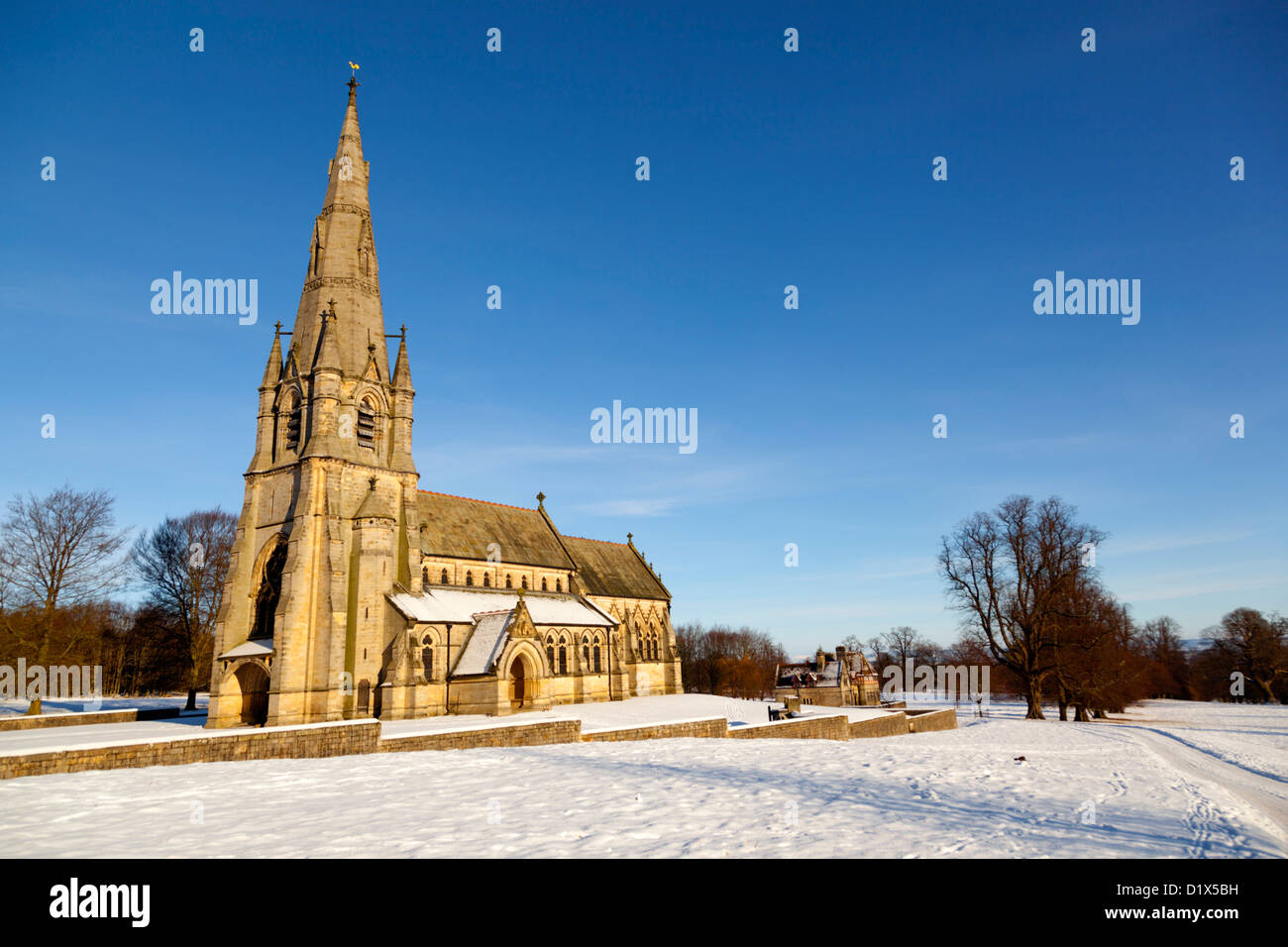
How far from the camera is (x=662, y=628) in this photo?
57844mm

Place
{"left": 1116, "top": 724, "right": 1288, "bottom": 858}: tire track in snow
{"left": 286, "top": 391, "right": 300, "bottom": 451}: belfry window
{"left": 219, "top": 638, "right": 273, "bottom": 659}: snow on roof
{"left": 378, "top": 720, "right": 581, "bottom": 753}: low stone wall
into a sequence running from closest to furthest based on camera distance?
{"left": 1116, "top": 724, "right": 1288, "bottom": 858}: tire track in snow → {"left": 378, "top": 720, "right": 581, "bottom": 753}: low stone wall → {"left": 219, "top": 638, "right": 273, "bottom": 659}: snow on roof → {"left": 286, "top": 391, "right": 300, "bottom": 451}: belfry window

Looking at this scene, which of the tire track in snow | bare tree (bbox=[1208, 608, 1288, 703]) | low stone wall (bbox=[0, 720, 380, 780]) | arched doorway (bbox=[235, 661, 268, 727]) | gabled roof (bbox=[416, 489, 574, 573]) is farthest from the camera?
bare tree (bbox=[1208, 608, 1288, 703])

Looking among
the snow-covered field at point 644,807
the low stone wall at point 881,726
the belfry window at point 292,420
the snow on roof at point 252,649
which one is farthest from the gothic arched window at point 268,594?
the low stone wall at point 881,726

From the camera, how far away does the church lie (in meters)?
32.9

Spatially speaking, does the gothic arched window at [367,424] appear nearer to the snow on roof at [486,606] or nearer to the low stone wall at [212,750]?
the snow on roof at [486,606]

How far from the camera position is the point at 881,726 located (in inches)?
1483

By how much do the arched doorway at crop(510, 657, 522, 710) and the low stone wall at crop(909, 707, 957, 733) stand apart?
2218cm

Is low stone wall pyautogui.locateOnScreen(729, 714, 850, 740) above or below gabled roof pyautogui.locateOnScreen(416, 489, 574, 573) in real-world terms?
below

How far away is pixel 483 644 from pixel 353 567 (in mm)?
7533

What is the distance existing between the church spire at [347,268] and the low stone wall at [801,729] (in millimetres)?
26814

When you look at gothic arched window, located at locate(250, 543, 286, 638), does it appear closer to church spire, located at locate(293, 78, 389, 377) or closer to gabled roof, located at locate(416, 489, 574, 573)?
gabled roof, located at locate(416, 489, 574, 573)
